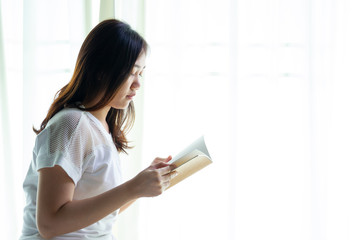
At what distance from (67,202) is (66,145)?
0.13 meters

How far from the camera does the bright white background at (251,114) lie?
1746 millimetres

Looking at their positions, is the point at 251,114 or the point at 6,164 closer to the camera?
the point at 251,114

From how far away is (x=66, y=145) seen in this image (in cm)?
93

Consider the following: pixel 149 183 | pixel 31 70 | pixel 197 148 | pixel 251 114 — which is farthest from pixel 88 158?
pixel 31 70

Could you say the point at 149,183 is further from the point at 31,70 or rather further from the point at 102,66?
Result: the point at 31,70

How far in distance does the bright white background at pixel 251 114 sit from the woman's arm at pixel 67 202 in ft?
2.89

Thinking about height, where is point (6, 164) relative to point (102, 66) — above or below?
below

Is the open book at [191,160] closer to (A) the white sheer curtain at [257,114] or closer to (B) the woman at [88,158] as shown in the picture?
(B) the woman at [88,158]

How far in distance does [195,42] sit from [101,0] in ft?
1.56

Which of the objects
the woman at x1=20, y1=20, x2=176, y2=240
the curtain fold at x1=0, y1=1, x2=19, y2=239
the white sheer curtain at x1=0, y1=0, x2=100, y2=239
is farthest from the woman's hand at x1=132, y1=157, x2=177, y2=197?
the curtain fold at x1=0, y1=1, x2=19, y2=239

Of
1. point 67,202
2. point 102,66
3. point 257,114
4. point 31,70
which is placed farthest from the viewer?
point 31,70

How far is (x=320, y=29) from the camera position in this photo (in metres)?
1.75

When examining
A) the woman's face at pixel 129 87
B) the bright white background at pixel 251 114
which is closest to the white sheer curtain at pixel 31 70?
the bright white background at pixel 251 114

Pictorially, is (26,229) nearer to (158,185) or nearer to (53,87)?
(158,185)
